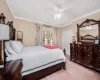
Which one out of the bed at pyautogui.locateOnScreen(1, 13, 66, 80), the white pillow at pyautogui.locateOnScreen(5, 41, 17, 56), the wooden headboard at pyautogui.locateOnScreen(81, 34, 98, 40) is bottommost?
the bed at pyautogui.locateOnScreen(1, 13, 66, 80)

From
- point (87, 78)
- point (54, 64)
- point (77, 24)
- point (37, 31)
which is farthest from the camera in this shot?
point (37, 31)

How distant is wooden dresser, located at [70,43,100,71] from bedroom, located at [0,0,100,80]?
0.18ft

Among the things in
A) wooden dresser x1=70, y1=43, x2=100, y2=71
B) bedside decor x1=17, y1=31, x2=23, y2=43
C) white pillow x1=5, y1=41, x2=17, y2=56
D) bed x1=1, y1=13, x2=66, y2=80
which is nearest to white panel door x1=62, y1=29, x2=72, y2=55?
wooden dresser x1=70, y1=43, x2=100, y2=71

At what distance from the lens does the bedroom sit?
2.57 metres

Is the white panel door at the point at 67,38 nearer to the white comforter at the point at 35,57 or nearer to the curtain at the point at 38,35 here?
the curtain at the point at 38,35

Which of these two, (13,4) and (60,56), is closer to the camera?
(60,56)

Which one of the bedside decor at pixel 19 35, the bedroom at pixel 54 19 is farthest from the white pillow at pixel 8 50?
the bedside decor at pixel 19 35

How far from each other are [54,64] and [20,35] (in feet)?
8.85

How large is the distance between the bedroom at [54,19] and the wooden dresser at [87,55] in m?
0.05

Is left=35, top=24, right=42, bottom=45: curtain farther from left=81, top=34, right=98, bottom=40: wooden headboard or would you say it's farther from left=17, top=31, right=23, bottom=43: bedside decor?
left=81, top=34, right=98, bottom=40: wooden headboard

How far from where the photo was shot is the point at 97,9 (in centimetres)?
290

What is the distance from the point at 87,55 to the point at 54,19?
9.46ft

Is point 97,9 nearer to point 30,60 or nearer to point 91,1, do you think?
point 91,1

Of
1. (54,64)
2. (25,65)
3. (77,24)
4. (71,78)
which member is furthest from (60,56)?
(77,24)
